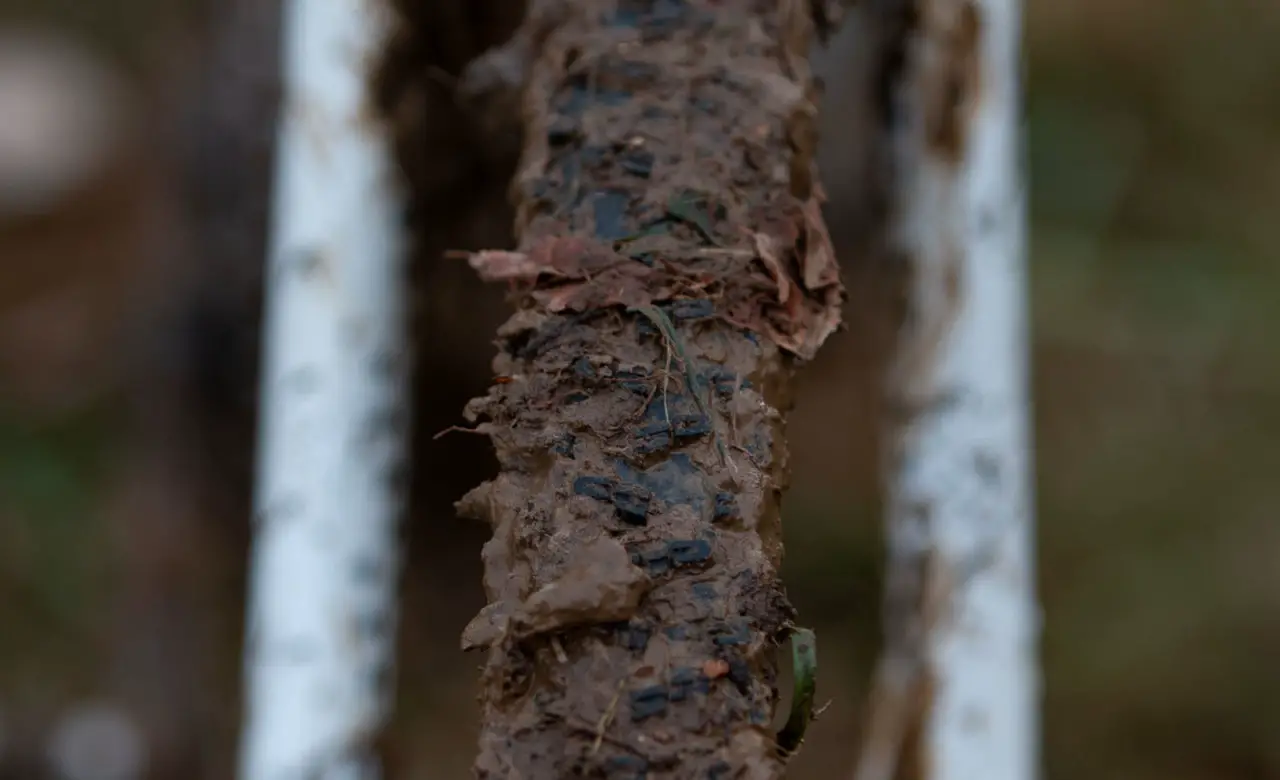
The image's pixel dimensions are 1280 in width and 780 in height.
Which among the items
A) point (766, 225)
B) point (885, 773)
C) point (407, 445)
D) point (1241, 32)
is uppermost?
point (1241, 32)

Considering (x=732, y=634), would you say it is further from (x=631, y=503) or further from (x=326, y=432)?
(x=326, y=432)

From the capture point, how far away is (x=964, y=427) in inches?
25.4

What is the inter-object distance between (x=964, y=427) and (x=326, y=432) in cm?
37

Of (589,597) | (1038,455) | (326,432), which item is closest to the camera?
(589,597)

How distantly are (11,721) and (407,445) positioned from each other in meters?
0.63

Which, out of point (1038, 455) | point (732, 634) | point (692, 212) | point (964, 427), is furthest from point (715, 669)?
point (1038, 455)

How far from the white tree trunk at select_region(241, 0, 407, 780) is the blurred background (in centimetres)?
10

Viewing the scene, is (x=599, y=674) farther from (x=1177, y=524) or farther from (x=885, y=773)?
(x=1177, y=524)

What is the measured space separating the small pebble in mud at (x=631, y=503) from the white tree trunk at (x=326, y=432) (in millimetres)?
274

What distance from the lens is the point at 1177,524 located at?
2.92 ft

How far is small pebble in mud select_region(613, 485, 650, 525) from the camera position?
0.40m

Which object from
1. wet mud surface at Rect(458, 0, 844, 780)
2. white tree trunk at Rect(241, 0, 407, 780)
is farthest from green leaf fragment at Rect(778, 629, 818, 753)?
white tree trunk at Rect(241, 0, 407, 780)

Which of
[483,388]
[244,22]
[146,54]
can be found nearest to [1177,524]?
[483,388]

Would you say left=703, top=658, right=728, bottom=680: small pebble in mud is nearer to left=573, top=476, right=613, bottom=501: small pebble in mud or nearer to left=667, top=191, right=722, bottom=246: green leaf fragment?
left=573, top=476, right=613, bottom=501: small pebble in mud
